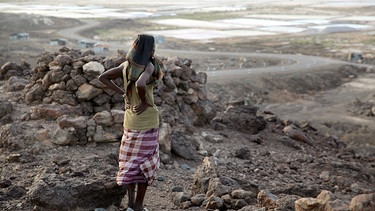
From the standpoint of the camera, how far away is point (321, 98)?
87.4 ft

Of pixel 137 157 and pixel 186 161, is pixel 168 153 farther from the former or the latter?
pixel 137 157

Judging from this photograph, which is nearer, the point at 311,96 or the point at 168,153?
the point at 168,153

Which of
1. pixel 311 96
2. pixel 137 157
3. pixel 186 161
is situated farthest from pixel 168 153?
pixel 311 96

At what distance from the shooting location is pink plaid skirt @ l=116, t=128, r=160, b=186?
508 cm

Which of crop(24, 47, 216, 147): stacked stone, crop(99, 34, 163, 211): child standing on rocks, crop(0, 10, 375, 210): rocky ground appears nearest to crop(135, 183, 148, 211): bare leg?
crop(99, 34, 163, 211): child standing on rocks

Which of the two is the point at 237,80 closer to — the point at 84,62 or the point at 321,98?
the point at 321,98

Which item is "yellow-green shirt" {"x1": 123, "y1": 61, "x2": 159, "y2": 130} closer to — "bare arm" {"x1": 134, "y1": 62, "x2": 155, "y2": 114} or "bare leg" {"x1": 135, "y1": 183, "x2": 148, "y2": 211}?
"bare arm" {"x1": 134, "y1": 62, "x2": 155, "y2": 114}

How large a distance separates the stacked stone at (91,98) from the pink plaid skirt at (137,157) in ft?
8.52

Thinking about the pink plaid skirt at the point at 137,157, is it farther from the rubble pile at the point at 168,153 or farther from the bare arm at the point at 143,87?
the rubble pile at the point at 168,153

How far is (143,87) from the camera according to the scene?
4879 mm

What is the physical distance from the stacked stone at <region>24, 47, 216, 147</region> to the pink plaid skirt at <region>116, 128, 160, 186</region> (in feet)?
8.52

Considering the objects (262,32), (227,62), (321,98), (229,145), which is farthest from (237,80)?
(262,32)

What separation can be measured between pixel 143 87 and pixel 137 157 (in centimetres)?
73

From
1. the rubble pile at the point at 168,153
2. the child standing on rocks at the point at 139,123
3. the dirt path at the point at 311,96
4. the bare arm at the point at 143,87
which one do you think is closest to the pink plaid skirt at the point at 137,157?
the child standing on rocks at the point at 139,123
